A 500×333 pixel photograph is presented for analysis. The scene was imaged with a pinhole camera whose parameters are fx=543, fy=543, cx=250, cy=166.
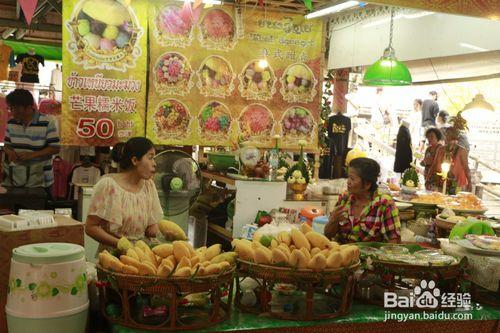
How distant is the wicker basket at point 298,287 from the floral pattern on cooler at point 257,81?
502cm

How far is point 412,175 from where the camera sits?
20.8 feet

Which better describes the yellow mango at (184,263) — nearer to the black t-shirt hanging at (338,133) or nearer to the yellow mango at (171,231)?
the yellow mango at (171,231)

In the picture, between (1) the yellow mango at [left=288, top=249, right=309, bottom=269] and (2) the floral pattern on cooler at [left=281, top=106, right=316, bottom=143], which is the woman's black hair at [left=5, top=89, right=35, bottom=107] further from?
(1) the yellow mango at [left=288, top=249, right=309, bottom=269]

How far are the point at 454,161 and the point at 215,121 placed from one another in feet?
12.4

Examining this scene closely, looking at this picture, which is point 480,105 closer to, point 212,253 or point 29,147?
point 29,147

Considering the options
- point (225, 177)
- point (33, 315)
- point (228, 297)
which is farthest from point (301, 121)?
point (33, 315)

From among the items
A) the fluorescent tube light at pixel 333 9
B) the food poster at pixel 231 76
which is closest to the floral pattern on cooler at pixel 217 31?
the food poster at pixel 231 76

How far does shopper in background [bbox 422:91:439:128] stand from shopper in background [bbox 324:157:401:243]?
7765mm

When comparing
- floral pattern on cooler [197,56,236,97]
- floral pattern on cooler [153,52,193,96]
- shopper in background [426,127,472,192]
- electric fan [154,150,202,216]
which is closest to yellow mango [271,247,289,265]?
electric fan [154,150,202,216]

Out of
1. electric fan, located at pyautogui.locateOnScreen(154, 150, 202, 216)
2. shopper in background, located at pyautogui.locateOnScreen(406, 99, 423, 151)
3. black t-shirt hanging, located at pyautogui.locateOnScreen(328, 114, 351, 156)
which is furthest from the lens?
shopper in background, located at pyautogui.locateOnScreen(406, 99, 423, 151)

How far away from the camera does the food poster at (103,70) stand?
6.37 metres

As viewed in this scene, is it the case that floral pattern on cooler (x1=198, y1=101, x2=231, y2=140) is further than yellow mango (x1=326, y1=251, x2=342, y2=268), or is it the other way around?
floral pattern on cooler (x1=198, y1=101, x2=231, y2=140)

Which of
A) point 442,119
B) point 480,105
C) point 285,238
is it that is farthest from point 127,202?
point 442,119

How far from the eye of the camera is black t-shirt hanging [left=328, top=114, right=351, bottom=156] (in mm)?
11289
